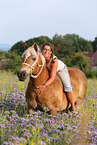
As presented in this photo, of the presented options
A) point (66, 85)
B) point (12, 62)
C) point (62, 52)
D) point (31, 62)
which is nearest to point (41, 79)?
point (31, 62)

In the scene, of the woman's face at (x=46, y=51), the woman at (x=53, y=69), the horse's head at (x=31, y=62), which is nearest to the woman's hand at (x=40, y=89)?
the woman at (x=53, y=69)

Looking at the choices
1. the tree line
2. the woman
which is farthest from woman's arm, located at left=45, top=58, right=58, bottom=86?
the tree line

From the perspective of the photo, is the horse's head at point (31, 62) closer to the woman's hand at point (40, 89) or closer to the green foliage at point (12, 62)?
the woman's hand at point (40, 89)

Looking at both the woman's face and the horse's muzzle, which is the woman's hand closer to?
the horse's muzzle

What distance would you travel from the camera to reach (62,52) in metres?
62.3

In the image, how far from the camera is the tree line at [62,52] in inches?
1246

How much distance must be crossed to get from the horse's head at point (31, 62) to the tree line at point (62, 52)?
5709 millimetres

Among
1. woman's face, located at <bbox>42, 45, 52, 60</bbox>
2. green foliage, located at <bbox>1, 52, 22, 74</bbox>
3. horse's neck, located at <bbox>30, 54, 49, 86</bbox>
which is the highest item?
green foliage, located at <bbox>1, 52, 22, 74</bbox>

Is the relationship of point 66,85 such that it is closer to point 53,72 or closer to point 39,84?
point 53,72

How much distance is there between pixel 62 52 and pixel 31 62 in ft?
194

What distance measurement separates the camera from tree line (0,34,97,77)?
31.7 m

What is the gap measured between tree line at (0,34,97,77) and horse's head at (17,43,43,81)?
18.7ft

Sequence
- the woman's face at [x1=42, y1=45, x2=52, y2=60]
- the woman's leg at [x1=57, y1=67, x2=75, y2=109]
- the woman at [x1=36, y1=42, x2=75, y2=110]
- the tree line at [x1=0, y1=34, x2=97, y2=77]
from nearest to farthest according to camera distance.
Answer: the woman at [x1=36, y1=42, x2=75, y2=110]
the woman's face at [x1=42, y1=45, x2=52, y2=60]
the woman's leg at [x1=57, y1=67, x2=75, y2=109]
the tree line at [x1=0, y1=34, x2=97, y2=77]

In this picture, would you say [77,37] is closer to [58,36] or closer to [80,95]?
[58,36]
